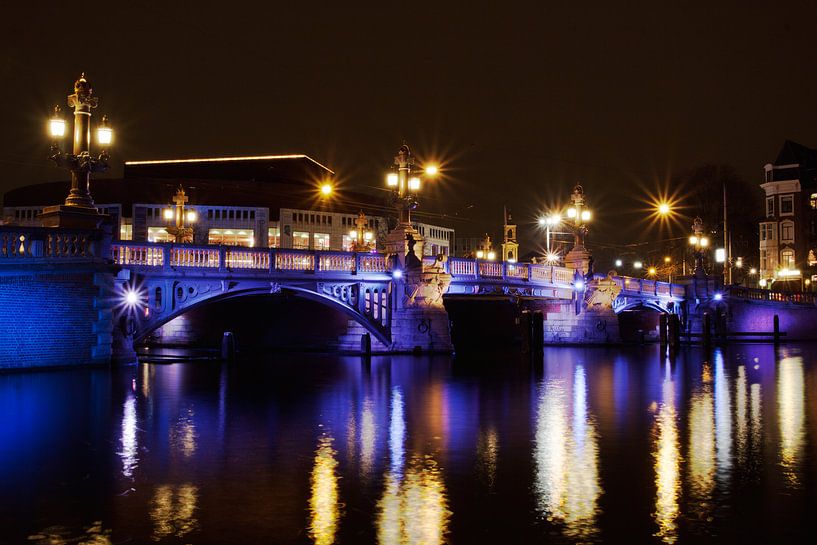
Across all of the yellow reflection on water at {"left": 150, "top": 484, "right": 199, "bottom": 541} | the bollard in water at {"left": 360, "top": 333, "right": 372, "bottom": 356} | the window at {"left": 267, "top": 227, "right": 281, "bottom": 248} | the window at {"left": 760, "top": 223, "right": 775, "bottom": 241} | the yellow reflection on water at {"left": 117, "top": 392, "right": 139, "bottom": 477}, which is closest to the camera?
the yellow reflection on water at {"left": 150, "top": 484, "right": 199, "bottom": 541}

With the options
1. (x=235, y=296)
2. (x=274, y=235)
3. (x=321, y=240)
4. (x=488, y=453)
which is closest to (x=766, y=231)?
(x=321, y=240)

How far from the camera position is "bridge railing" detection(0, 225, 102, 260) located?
2873 cm

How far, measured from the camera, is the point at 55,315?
30.1 m

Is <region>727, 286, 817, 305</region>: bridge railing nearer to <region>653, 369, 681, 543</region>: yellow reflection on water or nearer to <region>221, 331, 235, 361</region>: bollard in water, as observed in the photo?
<region>221, 331, 235, 361</region>: bollard in water

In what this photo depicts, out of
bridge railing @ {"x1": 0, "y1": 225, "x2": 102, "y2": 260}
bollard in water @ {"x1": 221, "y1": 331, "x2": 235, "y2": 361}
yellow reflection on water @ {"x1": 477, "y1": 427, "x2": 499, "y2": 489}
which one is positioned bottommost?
yellow reflection on water @ {"x1": 477, "y1": 427, "x2": 499, "y2": 489}

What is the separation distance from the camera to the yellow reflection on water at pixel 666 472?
39.0 ft

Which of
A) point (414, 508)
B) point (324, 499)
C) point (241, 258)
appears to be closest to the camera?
point (414, 508)

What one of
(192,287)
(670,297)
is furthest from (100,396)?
(670,297)

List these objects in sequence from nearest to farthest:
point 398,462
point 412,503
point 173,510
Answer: point 173,510 → point 412,503 → point 398,462

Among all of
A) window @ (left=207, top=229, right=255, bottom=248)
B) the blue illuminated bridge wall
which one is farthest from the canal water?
window @ (left=207, top=229, right=255, bottom=248)

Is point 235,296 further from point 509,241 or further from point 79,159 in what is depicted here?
point 509,241

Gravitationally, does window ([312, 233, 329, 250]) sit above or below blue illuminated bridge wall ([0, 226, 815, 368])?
above

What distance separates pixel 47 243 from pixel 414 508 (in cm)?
2044

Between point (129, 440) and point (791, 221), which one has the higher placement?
point (791, 221)
